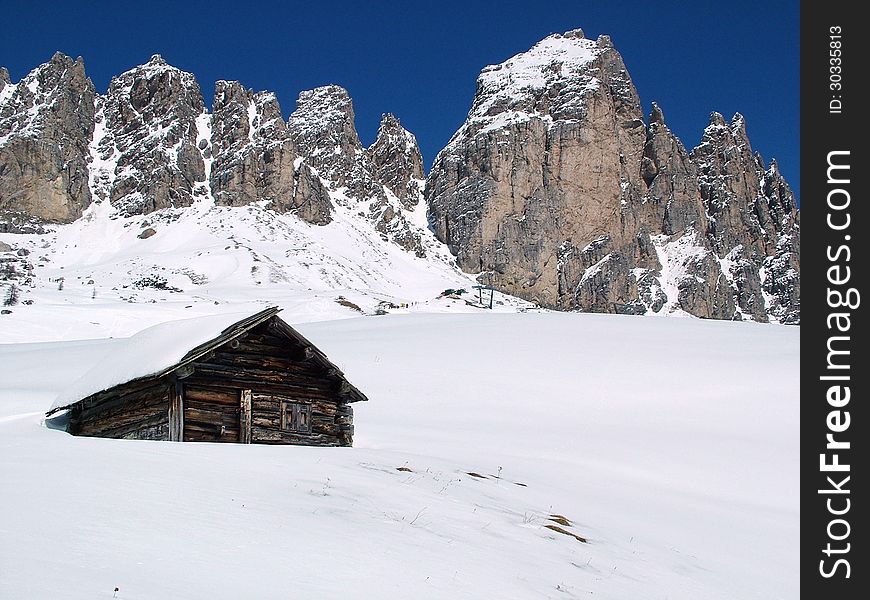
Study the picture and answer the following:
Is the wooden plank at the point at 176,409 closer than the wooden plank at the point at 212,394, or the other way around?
the wooden plank at the point at 176,409

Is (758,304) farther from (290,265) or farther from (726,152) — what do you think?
(290,265)

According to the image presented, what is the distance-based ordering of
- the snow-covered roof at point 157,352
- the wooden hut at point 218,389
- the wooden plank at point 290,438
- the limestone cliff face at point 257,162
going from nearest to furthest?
1. the snow-covered roof at point 157,352
2. the wooden hut at point 218,389
3. the wooden plank at point 290,438
4. the limestone cliff face at point 257,162

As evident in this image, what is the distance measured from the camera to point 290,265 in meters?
96.9

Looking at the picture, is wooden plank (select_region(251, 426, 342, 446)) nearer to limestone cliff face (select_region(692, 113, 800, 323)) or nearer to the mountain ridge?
the mountain ridge

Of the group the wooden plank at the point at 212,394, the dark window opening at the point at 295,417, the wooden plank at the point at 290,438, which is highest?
the wooden plank at the point at 212,394

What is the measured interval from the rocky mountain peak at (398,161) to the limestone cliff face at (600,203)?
4.15m

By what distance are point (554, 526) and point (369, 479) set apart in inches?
111

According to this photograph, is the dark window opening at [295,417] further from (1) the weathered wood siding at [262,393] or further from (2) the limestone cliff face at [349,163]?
(2) the limestone cliff face at [349,163]

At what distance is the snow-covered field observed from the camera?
673 cm

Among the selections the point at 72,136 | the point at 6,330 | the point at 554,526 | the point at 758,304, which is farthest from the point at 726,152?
the point at 554,526

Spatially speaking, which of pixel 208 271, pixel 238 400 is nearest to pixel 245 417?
pixel 238 400

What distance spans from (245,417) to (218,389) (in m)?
0.82

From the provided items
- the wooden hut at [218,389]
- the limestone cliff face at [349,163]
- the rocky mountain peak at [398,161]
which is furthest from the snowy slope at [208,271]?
the wooden hut at [218,389]

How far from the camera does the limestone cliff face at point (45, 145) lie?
117562 millimetres
